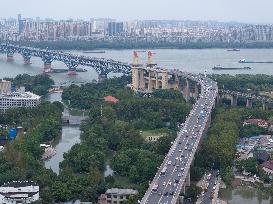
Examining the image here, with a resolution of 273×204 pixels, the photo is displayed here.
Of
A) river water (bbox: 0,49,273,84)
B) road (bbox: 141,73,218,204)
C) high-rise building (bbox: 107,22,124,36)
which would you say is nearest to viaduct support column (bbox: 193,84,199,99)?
road (bbox: 141,73,218,204)

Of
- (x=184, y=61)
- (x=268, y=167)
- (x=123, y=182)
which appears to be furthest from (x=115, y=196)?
(x=184, y=61)

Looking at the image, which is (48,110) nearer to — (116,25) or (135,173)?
(135,173)

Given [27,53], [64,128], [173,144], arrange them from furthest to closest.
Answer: [27,53], [64,128], [173,144]

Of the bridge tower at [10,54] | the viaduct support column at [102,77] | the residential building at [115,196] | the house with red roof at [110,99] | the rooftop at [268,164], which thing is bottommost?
the residential building at [115,196]

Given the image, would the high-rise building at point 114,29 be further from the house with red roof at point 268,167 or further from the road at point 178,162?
the house with red roof at point 268,167

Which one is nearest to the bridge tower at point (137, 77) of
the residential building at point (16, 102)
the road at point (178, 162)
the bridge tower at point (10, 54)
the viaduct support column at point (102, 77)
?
the viaduct support column at point (102, 77)

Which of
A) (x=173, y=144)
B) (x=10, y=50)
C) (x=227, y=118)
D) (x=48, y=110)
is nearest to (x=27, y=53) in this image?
(x=10, y=50)
